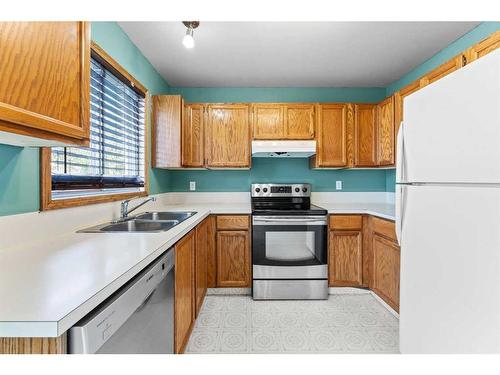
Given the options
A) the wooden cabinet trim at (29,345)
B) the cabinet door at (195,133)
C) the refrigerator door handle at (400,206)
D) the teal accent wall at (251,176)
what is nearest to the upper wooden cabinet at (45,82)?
the wooden cabinet trim at (29,345)

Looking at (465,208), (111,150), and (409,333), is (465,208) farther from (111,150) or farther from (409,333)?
(111,150)

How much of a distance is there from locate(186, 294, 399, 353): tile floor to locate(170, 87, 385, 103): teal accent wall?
2287 millimetres

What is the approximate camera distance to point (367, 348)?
1.81 meters

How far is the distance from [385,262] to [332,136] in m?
1.43

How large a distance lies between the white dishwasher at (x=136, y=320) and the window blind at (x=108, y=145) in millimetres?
784

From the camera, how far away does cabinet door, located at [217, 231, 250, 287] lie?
2643 mm

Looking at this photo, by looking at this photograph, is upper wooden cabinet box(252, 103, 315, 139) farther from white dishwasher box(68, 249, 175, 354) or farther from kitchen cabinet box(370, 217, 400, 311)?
white dishwasher box(68, 249, 175, 354)

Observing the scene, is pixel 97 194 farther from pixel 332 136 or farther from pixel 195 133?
pixel 332 136

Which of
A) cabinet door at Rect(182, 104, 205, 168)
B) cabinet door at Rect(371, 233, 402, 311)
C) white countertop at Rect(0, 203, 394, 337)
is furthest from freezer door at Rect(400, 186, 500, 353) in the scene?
cabinet door at Rect(182, 104, 205, 168)

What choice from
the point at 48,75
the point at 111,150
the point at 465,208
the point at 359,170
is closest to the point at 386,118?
the point at 359,170

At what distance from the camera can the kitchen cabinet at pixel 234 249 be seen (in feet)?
8.67

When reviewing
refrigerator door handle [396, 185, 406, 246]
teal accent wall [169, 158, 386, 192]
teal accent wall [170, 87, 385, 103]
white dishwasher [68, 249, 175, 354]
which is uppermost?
teal accent wall [170, 87, 385, 103]

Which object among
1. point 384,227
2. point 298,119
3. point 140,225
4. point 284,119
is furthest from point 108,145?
point 384,227
